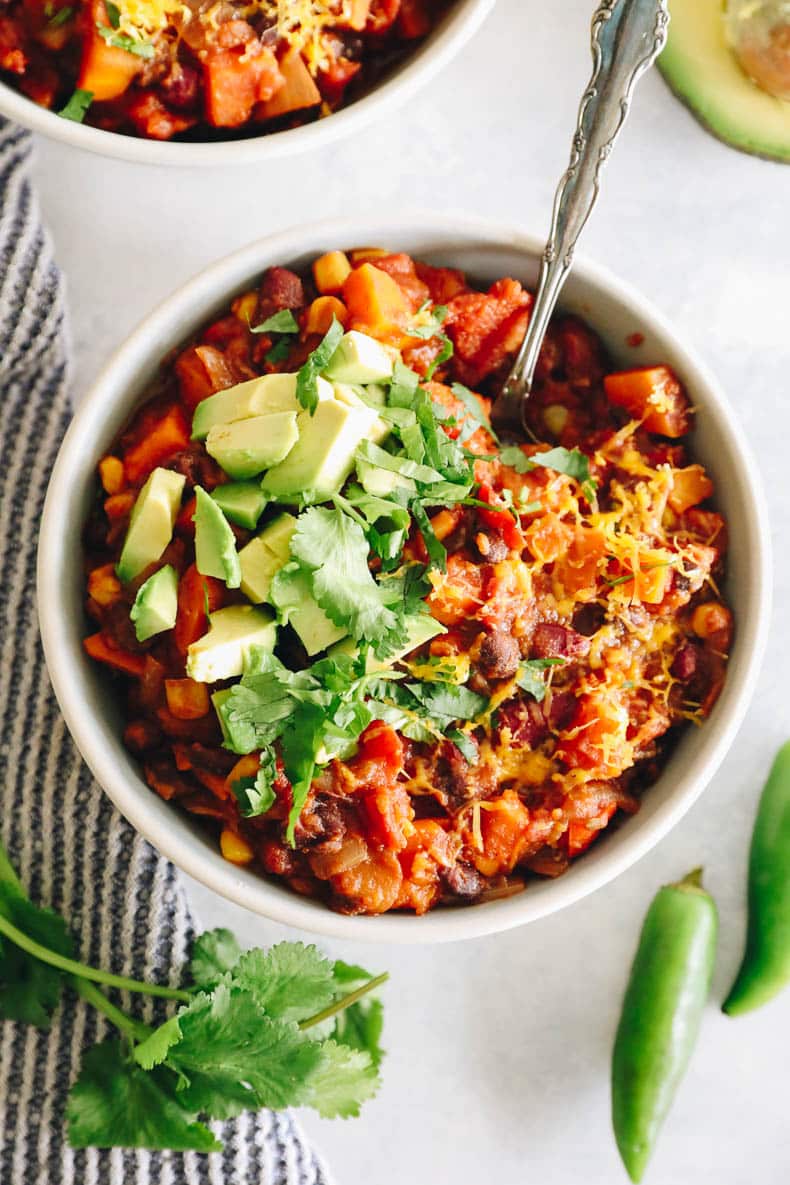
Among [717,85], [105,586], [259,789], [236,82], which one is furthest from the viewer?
[717,85]

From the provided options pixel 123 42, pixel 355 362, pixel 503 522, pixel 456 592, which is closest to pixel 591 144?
pixel 355 362

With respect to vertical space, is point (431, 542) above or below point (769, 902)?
above

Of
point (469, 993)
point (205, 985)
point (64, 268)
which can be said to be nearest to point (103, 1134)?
point (205, 985)

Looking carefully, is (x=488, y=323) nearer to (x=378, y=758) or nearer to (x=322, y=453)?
(x=322, y=453)

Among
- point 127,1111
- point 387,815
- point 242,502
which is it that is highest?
point 242,502

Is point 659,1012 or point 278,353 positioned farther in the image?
point 659,1012

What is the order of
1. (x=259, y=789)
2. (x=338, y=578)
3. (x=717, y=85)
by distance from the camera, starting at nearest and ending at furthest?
(x=338, y=578), (x=259, y=789), (x=717, y=85)

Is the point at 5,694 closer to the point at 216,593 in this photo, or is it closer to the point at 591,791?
the point at 216,593
